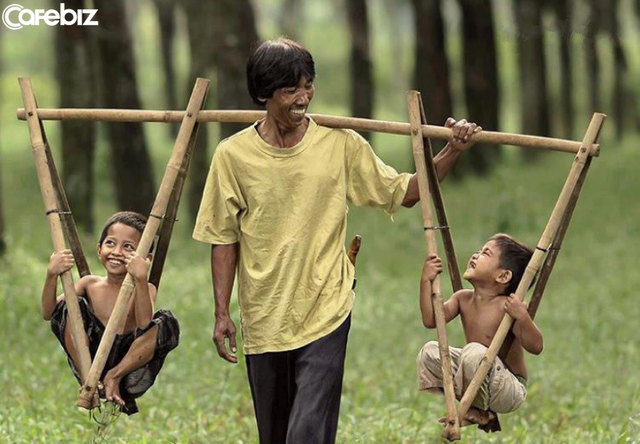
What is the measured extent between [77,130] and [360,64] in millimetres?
8514

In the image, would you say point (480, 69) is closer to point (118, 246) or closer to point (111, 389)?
point (118, 246)

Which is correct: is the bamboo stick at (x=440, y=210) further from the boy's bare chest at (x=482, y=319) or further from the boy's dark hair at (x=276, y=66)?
the boy's dark hair at (x=276, y=66)

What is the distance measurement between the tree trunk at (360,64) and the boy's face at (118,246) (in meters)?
17.6

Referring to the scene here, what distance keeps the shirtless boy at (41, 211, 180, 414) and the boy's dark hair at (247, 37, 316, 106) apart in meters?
0.93

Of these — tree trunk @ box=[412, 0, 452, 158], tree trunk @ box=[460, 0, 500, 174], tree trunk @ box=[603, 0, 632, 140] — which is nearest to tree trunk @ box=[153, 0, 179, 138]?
tree trunk @ box=[460, 0, 500, 174]

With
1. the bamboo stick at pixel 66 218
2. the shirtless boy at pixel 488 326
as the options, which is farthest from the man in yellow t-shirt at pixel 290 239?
the bamboo stick at pixel 66 218

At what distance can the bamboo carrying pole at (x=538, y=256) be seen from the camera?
6.22m

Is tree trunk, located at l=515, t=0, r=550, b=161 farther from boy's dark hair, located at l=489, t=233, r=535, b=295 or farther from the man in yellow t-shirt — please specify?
the man in yellow t-shirt

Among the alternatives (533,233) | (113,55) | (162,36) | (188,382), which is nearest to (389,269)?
(533,233)

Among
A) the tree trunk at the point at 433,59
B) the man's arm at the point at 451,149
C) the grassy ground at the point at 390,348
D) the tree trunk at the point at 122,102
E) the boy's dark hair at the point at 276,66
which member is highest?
the tree trunk at the point at 433,59

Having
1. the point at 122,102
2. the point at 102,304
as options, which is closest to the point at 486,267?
the point at 102,304

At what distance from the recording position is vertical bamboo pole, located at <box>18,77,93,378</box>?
20.6 feet

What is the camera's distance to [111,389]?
6270 mm

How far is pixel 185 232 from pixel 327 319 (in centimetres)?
1377
